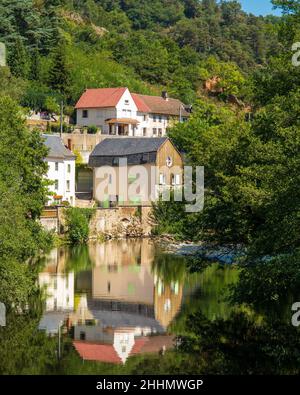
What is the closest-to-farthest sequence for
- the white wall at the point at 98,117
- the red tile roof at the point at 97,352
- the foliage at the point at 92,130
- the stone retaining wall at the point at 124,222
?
the red tile roof at the point at 97,352 < the stone retaining wall at the point at 124,222 < the foliage at the point at 92,130 < the white wall at the point at 98,117

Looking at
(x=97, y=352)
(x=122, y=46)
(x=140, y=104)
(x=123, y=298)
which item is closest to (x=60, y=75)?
(x=140, y=104)

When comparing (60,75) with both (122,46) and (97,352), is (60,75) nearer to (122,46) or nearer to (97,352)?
(122,46)

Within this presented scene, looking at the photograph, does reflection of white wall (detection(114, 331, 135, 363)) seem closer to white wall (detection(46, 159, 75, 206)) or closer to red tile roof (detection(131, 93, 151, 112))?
white wall (detection(46, 159, 75, 206))

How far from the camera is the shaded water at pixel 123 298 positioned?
26422mm

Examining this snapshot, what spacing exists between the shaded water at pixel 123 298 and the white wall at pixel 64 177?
1231 centimetres

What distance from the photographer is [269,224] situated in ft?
81.8

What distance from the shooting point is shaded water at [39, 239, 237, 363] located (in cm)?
2642

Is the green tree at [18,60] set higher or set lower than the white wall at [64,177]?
higher

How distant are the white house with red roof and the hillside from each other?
299cm

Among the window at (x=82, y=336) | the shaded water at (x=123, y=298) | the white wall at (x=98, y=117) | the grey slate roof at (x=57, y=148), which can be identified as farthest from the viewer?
the white wall at (x=98, y=117)

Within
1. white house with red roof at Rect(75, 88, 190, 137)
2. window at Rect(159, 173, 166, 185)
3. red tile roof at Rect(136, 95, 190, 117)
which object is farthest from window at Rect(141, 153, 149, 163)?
red tile roof at Rect(136, 95, 190, 117)

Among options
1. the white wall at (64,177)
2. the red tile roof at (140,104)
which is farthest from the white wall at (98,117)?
the white wall at (64,177)

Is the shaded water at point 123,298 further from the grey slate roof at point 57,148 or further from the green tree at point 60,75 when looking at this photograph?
the green tree at point 60,75

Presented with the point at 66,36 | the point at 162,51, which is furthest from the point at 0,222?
the point at 162,51
